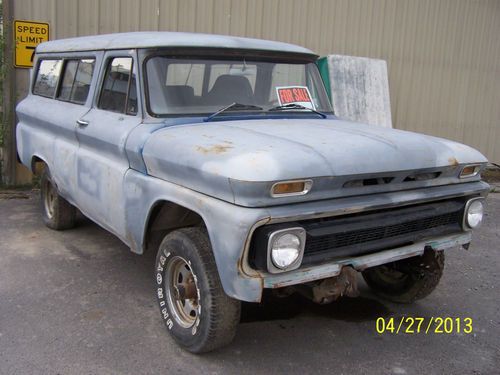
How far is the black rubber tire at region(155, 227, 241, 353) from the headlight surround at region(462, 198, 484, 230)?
1628 millimetres

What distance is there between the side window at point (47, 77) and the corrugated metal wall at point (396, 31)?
164 cm

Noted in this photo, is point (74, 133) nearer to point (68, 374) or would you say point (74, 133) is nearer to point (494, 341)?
point (68, 374)

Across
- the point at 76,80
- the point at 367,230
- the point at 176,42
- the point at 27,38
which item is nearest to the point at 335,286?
the point at 367,230

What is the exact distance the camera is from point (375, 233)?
2992 mm

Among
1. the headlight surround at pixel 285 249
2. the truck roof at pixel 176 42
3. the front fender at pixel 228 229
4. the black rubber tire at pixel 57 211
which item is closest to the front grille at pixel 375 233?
the headlight surround at pixel 285 249

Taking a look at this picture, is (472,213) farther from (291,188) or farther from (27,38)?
(27,38)

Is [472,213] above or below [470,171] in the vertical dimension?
below

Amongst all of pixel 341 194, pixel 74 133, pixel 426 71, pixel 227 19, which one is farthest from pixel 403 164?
pixel 426 71

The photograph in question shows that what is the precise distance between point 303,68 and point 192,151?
1794 millimetres

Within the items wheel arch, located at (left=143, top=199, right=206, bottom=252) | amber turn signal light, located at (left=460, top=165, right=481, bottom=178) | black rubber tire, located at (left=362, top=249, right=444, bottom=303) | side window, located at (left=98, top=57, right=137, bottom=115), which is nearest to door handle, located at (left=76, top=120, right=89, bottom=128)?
side window, located at (left=98, top=57, right=137, bottom=115)

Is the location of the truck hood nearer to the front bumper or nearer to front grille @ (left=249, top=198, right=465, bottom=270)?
front grille @ (left=249, top=198, right=465, bottom=270)

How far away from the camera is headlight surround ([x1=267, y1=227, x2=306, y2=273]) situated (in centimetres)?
255
